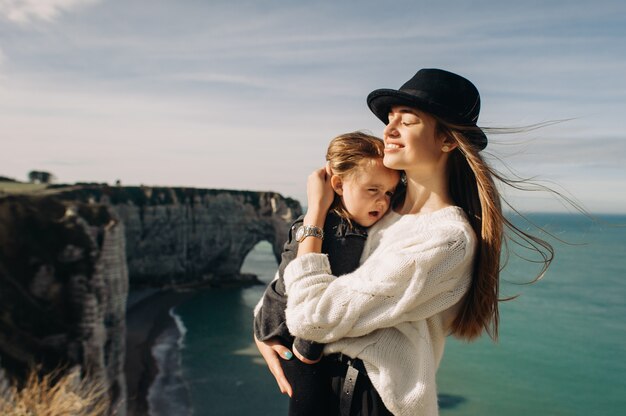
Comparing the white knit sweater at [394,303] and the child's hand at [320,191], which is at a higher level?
the child's hand at [320,191]

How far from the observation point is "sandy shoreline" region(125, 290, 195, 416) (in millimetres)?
26703

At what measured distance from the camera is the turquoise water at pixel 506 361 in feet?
96.8

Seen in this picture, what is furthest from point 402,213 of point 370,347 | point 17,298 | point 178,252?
point 178,252

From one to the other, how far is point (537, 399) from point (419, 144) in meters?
35.8

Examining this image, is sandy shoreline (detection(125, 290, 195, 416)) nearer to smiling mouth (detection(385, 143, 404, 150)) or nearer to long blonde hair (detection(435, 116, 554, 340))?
long blonde hair (detection(435, 116, 554, 340))

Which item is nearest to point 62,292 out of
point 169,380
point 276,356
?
point 169,380

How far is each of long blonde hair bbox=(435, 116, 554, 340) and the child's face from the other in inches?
15.6

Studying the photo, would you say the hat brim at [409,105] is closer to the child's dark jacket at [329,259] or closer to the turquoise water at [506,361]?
the child's dark jacket at [329,259]

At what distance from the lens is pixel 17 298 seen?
18.1 meters

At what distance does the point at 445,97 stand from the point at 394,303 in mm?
1102

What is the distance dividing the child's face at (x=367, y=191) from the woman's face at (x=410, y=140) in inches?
7.9

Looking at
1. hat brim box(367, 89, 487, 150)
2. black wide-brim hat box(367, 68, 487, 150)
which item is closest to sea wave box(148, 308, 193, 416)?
hat brim box(367, 89, 487, 150)

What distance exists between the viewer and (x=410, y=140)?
9.89 feet

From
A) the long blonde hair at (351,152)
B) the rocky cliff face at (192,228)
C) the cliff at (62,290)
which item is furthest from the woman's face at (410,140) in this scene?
the rocky cliff face at (192,228)
